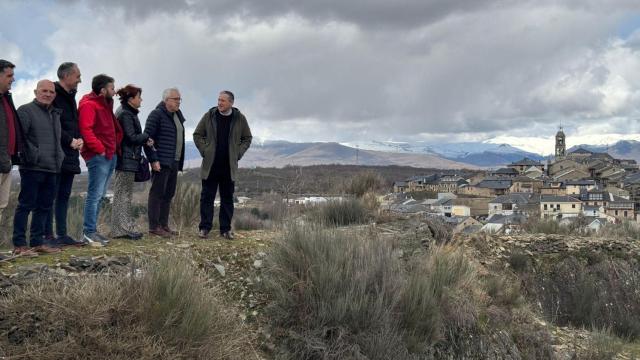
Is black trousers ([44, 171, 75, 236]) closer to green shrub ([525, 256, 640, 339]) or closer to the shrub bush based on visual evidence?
the shrub bush

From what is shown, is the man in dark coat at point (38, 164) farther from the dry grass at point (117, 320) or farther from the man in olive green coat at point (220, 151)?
the man in olive green coat at point (220, 151)

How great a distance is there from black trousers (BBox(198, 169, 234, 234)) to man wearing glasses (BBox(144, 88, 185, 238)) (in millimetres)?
467

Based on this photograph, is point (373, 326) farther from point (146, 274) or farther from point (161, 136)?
point (161, 136)

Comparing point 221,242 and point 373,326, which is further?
point 221,242

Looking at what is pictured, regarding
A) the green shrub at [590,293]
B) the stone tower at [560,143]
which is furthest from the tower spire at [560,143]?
the green shrub at [590,293]

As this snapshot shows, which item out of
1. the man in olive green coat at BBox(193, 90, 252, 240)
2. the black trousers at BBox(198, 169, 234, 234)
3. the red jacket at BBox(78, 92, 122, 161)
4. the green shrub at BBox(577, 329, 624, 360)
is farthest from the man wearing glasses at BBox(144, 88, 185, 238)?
the green shrub at BBox(577, 329, 624, 360)

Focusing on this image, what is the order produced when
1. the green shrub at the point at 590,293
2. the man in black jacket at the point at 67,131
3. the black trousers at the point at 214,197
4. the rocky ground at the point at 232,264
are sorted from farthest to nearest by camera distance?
the green shrub at the point at 590,293 → the black trousers at the point at 214,197 → the man in black jacket at the point at 67,131 → the rocky ground at the point at 232,264

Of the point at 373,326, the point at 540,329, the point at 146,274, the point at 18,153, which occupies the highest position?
the point at 18,153

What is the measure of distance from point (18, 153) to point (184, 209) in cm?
493

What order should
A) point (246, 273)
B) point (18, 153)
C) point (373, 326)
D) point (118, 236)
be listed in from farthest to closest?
1. point (118, 236)
2. point (246, 273)
3. point (18, 153)
4. point (373, 326)

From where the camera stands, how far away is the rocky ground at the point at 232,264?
462 cm

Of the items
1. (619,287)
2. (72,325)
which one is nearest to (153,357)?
(72,325)

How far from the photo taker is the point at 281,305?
16.6 ft

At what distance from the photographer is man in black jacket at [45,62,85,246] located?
18.7 feet
